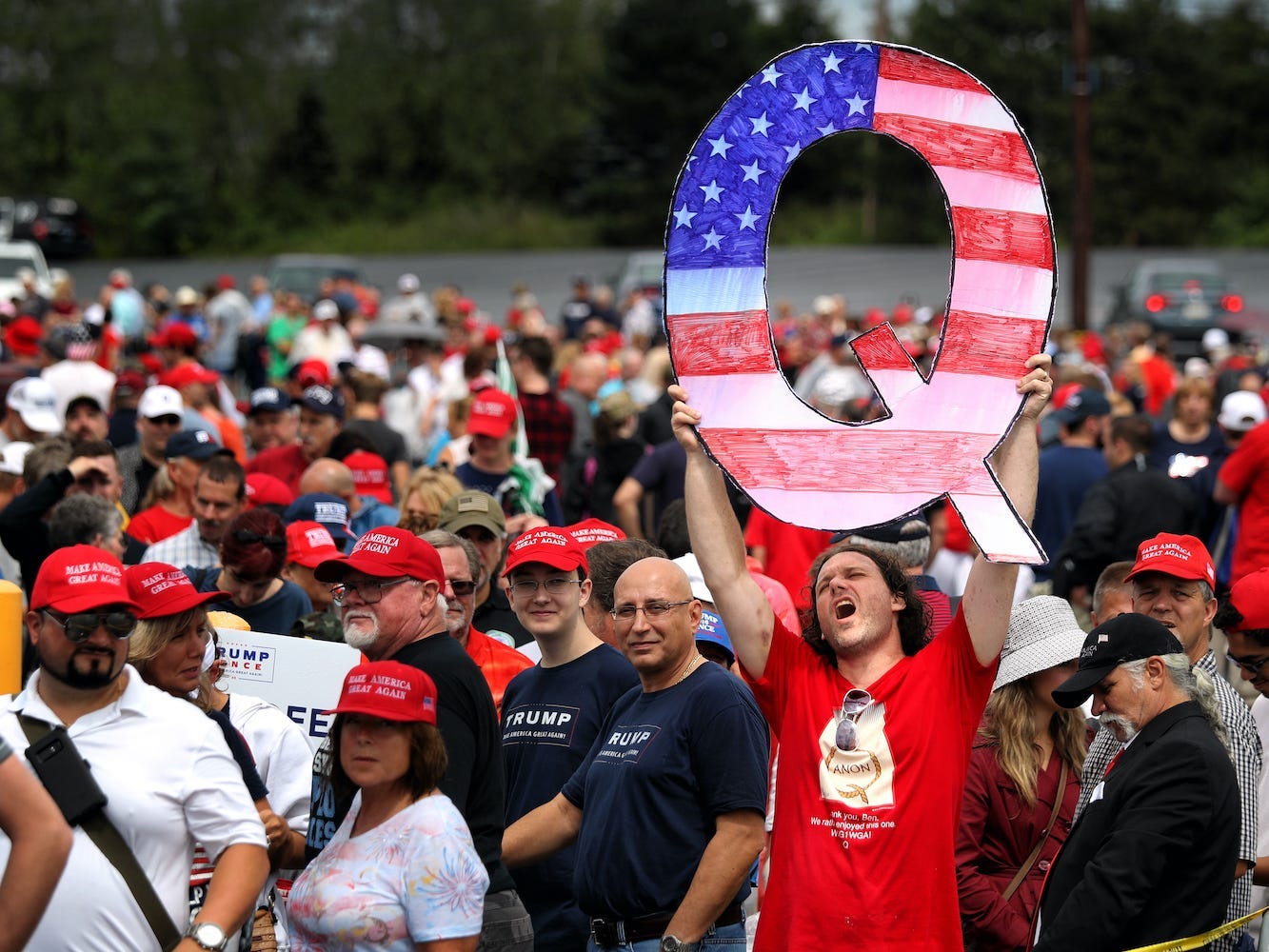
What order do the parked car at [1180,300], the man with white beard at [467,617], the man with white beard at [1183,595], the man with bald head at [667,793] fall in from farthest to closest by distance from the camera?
the parked car at [1180,300] → the man with white beard at [467,617] → the man with white beard at [1183,595] → the man with bald head at [667,793]

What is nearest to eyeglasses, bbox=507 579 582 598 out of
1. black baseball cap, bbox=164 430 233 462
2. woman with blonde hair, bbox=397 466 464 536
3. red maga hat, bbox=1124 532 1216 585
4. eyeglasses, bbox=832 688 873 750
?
eyeglasses, bbox=832 688 873 750

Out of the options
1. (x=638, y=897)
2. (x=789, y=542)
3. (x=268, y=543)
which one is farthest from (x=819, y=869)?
(x=789, y=542)

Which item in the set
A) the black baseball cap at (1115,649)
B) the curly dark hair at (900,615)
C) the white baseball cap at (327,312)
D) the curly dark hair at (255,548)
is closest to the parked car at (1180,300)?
the white baseball cap at (327,312)

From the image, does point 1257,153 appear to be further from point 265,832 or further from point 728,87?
point 265,832

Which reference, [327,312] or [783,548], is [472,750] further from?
[327,312]

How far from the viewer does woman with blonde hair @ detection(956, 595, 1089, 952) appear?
188 inches

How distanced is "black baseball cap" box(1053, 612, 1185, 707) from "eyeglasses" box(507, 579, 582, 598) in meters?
1.53

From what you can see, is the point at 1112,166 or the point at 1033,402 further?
the point at 1112,166

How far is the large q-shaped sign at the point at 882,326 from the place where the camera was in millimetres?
4352

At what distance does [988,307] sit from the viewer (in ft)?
14.4

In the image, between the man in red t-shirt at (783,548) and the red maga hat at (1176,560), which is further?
the man in red t-shirt at (783,548)

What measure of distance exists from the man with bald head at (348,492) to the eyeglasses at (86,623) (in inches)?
153

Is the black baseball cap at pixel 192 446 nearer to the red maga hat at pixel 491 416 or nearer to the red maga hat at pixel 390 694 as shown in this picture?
the red maga hat at pixel 491 416

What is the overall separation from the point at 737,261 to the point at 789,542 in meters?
3.91
